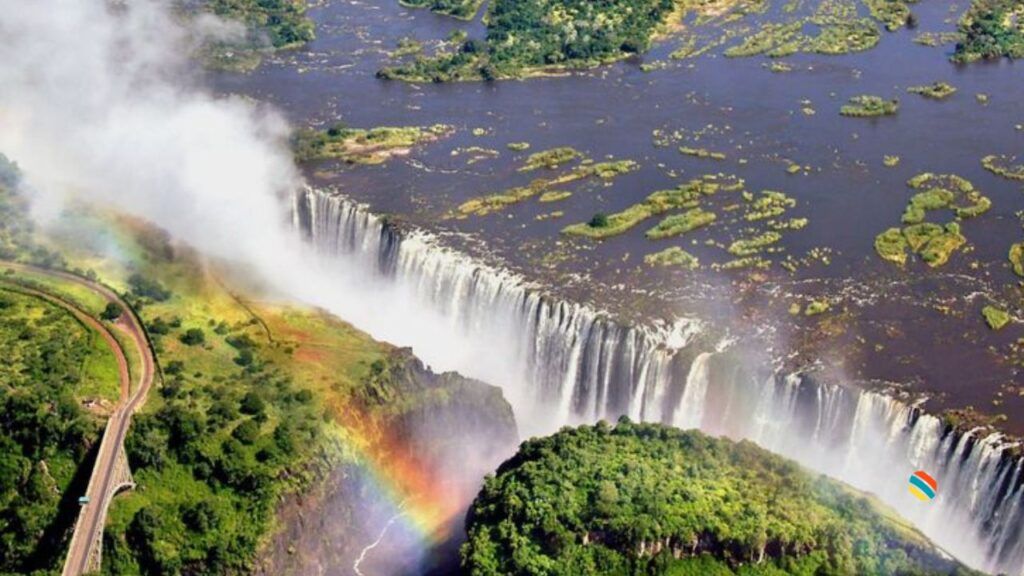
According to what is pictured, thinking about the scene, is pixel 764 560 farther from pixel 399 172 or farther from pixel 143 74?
pixel 143 74

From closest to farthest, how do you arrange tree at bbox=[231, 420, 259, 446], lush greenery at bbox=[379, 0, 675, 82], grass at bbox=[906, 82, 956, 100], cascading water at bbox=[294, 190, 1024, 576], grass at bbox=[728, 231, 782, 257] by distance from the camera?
cascading water at bbox=[294, 190, 1024, 576], tree at bbox=[231, 420, 259, 446], grass at bbox=[728, 231, 782, 257], grass at bbox=[906, 82, 956, 100], lush greenery at bbox=[379, 0, 675, 82]

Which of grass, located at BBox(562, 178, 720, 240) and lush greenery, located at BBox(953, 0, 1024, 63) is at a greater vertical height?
lush greenery, located at BBox(953, 0, 1024, 63)

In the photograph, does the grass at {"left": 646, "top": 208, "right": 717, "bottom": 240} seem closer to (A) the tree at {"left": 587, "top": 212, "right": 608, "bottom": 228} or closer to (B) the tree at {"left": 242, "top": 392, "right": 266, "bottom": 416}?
(A) the tree at {"left": 587, "top": 212, "right": 608, "bottom": 228}

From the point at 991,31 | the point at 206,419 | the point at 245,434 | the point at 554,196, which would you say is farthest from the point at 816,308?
the point at 991,31

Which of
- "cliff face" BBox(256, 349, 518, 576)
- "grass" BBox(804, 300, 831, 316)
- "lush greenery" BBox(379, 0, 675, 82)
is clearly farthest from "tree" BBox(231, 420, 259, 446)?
"lush greenery" BBox(379, 0, 675, 82)

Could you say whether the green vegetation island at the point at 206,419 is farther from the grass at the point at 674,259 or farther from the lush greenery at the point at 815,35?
the lush greenery at the point at 815,35

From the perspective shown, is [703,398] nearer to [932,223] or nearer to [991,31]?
[932,223]
